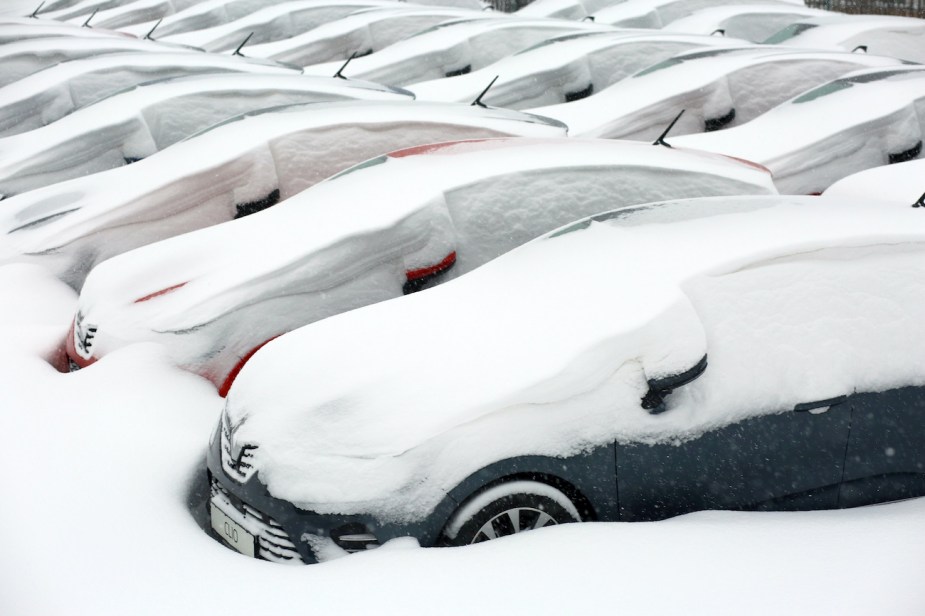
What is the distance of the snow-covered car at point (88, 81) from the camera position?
27.6 ft

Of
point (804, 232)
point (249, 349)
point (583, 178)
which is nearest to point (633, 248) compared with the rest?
point (804, 232)

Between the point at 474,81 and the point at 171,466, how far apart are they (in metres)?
6.23

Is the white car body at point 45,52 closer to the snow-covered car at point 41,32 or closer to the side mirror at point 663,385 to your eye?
the snow-covered car at point 41,32

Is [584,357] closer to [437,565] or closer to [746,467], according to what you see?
[746,467]

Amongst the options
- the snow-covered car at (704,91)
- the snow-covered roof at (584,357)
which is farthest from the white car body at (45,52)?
the snow-covered roof at (584,357)

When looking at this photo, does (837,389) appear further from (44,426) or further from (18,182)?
(18,182)

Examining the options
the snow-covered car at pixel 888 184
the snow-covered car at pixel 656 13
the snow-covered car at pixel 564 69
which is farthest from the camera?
the snow-covered car at pixel 656 13

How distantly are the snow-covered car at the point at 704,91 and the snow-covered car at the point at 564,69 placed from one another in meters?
0.84

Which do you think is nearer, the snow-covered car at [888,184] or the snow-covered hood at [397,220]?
the snow-covered hood at [397,220]

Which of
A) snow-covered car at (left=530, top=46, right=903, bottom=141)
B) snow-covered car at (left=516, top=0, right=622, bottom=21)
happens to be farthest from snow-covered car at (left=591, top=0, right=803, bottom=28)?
snow-covered car at (left=530, top=46, right=903, bottom=141)

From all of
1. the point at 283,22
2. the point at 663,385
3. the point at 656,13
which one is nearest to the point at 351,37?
the point at 283,22

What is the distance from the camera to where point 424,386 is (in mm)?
2949

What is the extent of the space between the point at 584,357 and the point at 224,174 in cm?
330

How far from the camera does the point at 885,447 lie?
3.10m
